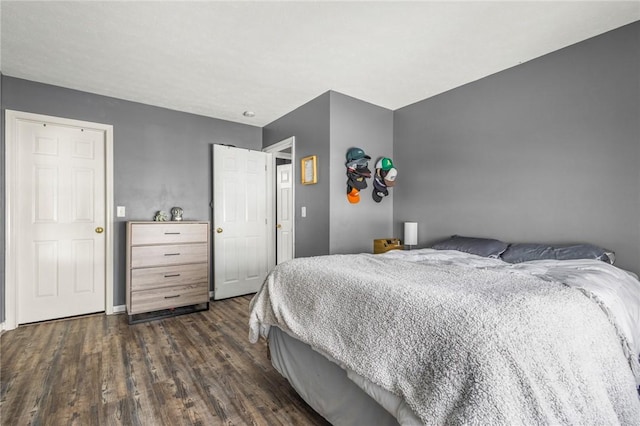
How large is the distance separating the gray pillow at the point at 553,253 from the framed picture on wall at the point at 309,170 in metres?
2.01

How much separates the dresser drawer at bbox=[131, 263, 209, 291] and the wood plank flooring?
414mm

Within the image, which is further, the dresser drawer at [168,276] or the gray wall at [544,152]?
the dresser drawer at [168,276]

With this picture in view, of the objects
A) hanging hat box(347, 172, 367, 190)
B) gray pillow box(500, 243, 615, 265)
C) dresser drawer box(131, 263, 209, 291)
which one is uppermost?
hanging hat box(347, 172, 367, 190)

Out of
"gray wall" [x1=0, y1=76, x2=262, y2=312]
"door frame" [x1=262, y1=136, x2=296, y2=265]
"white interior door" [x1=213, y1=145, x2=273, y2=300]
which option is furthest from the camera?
"white interior door" [x1=213, y1=145, x2=273, y2=300]

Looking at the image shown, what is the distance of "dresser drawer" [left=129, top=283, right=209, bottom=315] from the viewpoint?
3.12 metres

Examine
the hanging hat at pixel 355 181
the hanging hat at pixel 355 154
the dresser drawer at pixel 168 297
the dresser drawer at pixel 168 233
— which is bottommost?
the dresser drawer at pixel 168 297

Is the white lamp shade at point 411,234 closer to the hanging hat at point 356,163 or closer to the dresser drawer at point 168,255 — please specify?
the hanging hat at point 356,163

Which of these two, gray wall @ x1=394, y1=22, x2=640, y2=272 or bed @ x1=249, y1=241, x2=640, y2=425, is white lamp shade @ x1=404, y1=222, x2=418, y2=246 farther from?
bed @ x1=249, y1=241, x2=640, y2=425

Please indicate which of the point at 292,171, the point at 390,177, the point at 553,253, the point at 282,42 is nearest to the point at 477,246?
the point at 553,253

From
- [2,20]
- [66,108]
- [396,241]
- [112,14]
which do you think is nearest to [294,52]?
[112,14]

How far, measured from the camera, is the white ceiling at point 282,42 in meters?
1.96

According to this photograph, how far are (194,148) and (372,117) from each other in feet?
7.68

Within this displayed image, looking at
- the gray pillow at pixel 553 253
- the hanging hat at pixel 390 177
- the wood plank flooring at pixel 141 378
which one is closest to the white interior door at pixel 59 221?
Answer: the wood plank flooring at pixel 141 378

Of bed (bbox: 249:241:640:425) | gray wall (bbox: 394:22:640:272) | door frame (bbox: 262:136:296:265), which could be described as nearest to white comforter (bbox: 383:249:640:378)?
bed (bbox: 249:241:640:425)
